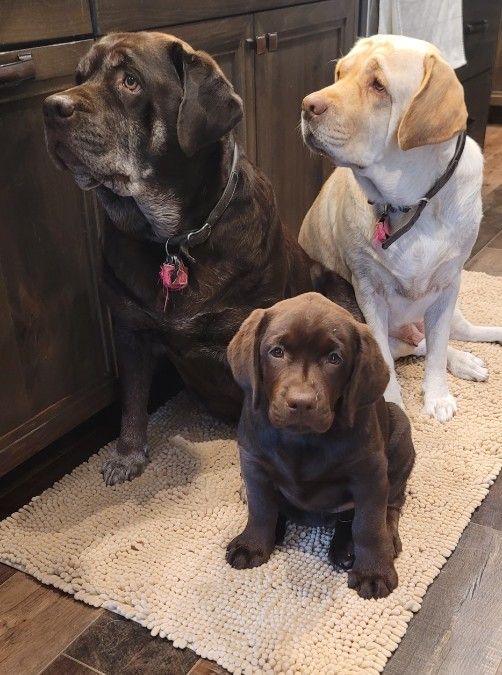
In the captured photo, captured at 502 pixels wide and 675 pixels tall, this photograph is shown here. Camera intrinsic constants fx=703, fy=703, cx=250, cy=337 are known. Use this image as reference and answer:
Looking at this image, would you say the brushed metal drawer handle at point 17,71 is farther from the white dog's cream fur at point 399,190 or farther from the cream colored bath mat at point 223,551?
the cream colored bath mat at point 223,551

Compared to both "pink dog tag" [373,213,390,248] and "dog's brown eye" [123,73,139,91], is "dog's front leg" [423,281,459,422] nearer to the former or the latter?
"pink dog tag" [373,213,390,248]

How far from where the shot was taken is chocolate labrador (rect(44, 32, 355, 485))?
1323 mm

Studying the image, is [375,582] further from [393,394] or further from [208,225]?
[208,225]

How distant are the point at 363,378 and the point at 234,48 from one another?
3.62ft

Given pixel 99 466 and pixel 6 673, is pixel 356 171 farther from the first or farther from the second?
pixel 6 673

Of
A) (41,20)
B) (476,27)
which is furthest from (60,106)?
(476,27)

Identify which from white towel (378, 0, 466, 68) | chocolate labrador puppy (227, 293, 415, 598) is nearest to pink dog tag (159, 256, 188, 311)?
chocolate labrador puppy (227, 293, 415, 598)

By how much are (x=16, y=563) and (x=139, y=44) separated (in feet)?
3.49

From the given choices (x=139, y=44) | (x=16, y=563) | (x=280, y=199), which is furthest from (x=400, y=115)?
(x=16, y=563)

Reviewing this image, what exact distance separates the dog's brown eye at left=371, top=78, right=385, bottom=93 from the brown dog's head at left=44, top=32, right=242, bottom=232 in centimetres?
32

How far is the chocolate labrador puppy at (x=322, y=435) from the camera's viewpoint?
115 centimetres

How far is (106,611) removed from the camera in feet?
4.40

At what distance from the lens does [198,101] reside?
135 cm

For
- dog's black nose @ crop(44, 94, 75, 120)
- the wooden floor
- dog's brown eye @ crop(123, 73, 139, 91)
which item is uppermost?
dog's brown eye @ crop(123, 73, 139, 91)
